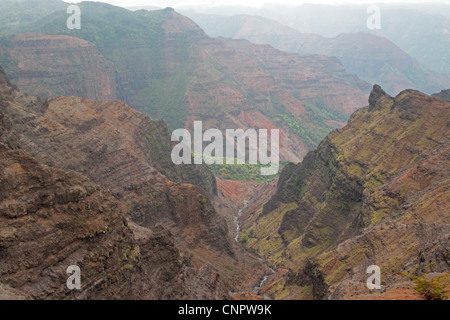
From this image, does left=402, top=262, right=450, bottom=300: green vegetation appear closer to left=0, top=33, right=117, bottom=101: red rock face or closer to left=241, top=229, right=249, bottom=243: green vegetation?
left=241, top=229, right=249, bottom=243: green vegetation

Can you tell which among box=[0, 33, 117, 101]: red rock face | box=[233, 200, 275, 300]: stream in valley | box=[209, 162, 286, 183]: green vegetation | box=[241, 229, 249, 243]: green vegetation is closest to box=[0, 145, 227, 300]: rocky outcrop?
box=[233, 200, 275, 300]: stream in valley

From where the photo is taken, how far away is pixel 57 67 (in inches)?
6471

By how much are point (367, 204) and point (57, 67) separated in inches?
5652

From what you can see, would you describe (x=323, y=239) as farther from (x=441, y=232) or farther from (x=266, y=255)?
(x=441, y=232)

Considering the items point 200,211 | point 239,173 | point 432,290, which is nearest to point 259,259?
point 200,211

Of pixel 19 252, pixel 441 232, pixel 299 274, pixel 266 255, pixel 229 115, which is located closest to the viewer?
pixel 19 252

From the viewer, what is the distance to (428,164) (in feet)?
184

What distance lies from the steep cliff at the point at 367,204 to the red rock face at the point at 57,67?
4105 inches

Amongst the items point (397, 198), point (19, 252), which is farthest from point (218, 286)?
point (397, 198)

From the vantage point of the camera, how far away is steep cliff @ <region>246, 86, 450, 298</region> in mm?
40375

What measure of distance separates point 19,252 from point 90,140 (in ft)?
121

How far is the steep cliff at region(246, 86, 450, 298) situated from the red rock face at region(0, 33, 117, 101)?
104 meters

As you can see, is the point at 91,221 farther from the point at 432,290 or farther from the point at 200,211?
the point at 200,211

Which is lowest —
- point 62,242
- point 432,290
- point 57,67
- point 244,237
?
point 244,237
